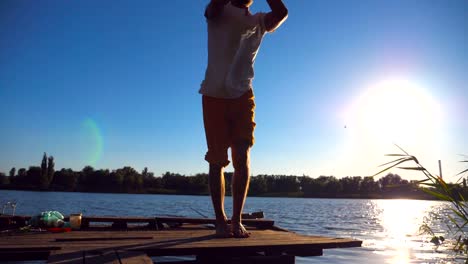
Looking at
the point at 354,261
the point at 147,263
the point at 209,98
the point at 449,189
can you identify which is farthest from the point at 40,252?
the point at 354,261

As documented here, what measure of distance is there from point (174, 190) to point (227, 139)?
114603 mm

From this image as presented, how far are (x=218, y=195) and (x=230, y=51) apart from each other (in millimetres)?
1569

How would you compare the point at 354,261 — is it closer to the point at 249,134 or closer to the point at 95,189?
the point at 249,134

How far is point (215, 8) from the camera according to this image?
12.2ft

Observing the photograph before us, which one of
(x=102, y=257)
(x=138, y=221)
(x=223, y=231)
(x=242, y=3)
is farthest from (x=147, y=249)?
(x=138, y=221)

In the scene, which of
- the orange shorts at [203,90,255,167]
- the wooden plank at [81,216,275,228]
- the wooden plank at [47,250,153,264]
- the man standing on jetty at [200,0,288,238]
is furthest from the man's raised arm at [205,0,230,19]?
the wooden plank at [81,216,275,228]

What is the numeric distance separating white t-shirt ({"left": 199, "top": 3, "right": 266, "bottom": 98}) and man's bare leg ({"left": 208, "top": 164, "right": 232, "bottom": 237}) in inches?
32.9

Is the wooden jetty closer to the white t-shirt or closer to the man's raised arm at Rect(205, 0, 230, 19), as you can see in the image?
the white t-shirt

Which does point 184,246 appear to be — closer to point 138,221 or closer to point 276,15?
point 276,15

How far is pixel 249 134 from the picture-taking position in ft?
12.7

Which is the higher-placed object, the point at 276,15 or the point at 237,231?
the point at 276,15

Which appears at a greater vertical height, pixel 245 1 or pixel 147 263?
pixel 245 1

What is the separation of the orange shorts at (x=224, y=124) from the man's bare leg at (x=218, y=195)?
106 millimetres

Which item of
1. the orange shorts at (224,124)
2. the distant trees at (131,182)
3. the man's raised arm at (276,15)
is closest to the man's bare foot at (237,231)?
the orange shorts at (224,124)
